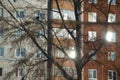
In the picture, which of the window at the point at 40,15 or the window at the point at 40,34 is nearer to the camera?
the window at the point at 40,34

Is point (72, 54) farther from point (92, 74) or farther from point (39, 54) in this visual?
point (92, 74)

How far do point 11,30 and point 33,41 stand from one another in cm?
94

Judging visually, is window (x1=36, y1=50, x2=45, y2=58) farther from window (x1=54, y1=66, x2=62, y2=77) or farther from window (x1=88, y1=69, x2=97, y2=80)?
window (x1=88, y1=69, x2=97, y2=80)

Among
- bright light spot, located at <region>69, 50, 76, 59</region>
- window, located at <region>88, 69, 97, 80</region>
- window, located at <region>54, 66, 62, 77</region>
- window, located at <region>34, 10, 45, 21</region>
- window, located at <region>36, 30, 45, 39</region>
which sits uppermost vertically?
window, located at <region>34, 10, 45, 21</region>

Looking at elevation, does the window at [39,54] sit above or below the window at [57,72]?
above

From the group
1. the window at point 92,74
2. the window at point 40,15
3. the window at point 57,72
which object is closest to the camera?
the window at point 40,15

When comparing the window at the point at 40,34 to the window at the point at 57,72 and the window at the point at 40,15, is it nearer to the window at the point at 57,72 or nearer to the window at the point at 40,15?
the window at the point at 40,15

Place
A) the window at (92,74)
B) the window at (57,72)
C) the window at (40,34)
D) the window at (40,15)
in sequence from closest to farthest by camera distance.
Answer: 1. the window at (40,34)
2. the window at (40,15)
3. the window at (57,72)
4. the window at (92,74)

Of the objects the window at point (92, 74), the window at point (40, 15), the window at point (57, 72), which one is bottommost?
the window at point (92, 74)

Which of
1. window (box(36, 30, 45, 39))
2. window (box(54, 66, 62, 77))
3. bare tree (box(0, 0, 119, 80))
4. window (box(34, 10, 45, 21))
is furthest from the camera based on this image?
window (box(54, 66, 62, 77))

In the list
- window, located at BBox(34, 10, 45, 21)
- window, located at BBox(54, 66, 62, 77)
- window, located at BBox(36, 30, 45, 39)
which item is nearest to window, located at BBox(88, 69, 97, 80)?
window, located at BBox(54, 66, 62, 77)

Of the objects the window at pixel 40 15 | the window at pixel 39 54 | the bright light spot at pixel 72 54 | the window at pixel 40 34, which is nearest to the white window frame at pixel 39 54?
the window at pixel 39 54

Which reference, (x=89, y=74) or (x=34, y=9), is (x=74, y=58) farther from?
(x=89, y=74)

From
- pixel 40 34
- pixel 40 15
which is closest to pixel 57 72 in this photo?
pixel 40 34
